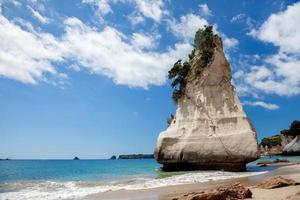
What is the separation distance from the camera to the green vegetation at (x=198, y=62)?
2888 cm

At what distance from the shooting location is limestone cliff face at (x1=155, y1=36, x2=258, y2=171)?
25.1 metres

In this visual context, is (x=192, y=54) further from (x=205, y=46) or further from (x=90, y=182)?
(x=90, y=182)

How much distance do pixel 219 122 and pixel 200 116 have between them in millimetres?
1575

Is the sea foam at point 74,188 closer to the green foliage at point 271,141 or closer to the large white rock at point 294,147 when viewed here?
the large white rock at point 294,147

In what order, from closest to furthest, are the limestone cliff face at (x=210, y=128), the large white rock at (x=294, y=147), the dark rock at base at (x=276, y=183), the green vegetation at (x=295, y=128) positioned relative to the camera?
the dark rock at base at (x=276, y=183), the limestone cliff face at (x=210, y=128), the green vegetation at (x=295, y=128), the large white rock at (x=294, y=147)

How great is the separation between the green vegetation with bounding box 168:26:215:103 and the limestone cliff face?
0.35m

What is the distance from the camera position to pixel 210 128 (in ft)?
88.1

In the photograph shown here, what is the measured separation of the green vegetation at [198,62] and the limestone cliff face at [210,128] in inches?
13.7

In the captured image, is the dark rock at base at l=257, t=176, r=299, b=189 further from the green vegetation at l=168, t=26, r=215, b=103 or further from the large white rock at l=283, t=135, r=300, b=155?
the large white rock at l=283, t=135, r=300, b=155

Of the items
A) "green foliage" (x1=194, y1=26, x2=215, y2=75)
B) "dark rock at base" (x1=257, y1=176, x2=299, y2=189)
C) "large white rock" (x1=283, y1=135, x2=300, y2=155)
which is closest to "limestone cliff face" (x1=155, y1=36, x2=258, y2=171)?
"green foliage" (x1=194, y1=26, x2=215, y2=75)

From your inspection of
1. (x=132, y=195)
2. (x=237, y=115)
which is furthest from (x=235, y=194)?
(x=237, y=115)

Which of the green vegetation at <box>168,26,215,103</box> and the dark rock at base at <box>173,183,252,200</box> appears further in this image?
the green vegetation at <box>168,26,215,103</box>

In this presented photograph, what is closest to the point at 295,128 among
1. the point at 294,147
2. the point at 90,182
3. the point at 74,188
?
the point at 294,147

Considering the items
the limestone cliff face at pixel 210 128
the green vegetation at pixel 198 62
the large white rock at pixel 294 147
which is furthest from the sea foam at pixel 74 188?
the large white rock at pixel 294 147
